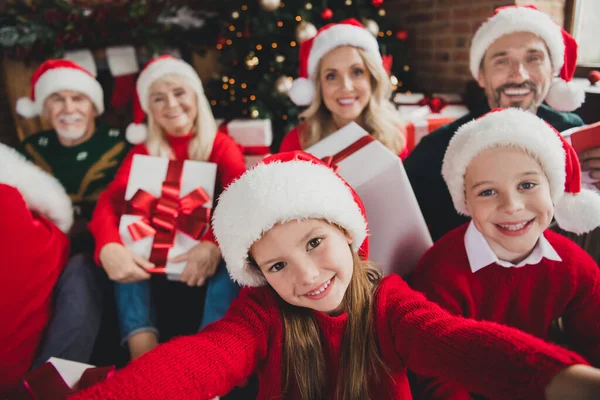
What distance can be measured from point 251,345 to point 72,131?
1.74 metres

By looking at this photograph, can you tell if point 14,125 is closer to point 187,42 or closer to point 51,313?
point 187,42

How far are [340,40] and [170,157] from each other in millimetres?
900

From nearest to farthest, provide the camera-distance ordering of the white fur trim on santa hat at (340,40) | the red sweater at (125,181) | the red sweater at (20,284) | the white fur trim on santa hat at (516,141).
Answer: the white fur trim on santa hat at (516,141) → the red sweater at (20,284) → the red sweater at (125,181) → the white fur trim on santa hat at (340,40)

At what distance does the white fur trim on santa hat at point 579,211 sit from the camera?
3.59 ft

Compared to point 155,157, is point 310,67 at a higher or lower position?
higher

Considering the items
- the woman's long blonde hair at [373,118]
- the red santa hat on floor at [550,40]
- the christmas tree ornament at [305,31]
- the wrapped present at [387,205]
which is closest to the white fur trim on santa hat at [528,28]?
the red santa hat on floor at [550,40]

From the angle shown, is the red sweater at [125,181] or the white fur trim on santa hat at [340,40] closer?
the red sweater at [125,181]

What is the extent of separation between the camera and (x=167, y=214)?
1575 mm

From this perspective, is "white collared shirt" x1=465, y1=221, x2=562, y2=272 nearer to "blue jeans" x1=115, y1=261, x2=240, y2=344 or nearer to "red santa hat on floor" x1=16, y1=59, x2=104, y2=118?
"blue jeans" x1=115, y1=261, x2=240, y2=344

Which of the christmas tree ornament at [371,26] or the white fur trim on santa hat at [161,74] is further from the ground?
the christmas tree ornament at [371,26]

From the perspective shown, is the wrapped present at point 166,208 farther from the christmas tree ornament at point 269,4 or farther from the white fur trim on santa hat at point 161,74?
the christmas tree ornament at point 269,4

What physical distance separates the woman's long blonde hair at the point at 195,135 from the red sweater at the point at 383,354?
982 mm

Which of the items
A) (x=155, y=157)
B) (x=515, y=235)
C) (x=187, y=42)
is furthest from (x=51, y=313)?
(x=187, y=42)

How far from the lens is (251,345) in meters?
0.90
